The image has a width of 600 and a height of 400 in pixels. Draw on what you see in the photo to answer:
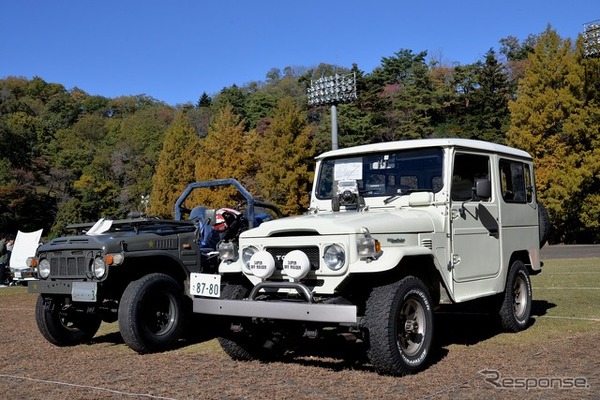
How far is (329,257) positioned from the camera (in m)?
6.02

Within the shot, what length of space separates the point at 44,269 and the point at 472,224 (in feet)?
17.3

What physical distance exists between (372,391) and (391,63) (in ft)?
202

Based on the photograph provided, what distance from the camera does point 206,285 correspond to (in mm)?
6676

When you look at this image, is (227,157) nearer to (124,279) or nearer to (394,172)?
(124,279)

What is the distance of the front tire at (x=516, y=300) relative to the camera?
→ 8086 mm

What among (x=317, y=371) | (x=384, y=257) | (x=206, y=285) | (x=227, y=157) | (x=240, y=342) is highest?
(x=227, y=157)

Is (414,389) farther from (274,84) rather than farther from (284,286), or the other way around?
(274,84)

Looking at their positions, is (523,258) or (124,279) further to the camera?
(523,258)

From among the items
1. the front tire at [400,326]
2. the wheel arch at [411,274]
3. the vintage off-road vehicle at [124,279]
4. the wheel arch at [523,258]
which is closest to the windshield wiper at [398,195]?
the wheel arch at [411,274]

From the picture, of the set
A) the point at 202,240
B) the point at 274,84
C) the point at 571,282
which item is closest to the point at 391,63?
the point at 274,84

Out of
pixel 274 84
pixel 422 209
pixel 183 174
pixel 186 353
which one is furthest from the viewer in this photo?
pixel 274 84

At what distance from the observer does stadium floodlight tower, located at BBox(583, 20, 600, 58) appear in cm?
3569

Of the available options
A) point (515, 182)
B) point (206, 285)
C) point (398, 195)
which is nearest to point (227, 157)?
point (515, 182)

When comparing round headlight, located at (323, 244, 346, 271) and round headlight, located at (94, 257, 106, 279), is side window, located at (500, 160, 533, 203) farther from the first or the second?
round headlight, located at (94, 257, 106, 279)
